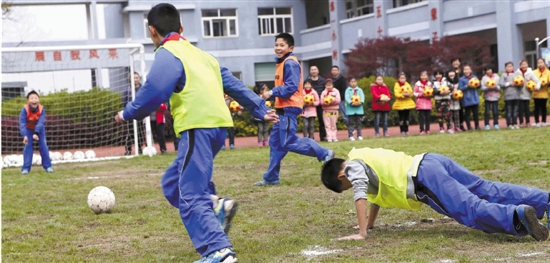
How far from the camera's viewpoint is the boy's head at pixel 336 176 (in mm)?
6020

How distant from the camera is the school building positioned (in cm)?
3297

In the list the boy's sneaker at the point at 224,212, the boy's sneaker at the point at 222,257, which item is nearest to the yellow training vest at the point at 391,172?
the boy's sneaker at the point at 224,212

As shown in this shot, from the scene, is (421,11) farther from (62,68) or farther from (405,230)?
(405,230)

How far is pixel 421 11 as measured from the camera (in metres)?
35.4

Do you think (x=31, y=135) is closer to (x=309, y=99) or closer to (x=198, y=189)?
(x=309, y=99)

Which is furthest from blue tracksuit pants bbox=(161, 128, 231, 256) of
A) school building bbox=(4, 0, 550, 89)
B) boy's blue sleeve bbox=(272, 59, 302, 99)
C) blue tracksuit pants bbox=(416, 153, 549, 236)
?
school building bbox=(4, 0, 550, 89)

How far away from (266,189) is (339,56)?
3191 centimetres

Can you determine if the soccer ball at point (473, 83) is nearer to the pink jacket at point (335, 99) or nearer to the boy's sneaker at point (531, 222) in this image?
the pink jacket at point (335, 99)

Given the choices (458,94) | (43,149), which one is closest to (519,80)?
(458,94)

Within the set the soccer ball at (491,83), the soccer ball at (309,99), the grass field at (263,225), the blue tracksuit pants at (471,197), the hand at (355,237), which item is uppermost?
the soccer ball at (491,83)

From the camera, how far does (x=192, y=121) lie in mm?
5152

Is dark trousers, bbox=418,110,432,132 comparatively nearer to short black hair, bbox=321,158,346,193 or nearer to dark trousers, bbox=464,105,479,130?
dark trousers, bbox=464,105,479,130

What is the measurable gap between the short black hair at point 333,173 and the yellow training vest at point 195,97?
111 centimetres

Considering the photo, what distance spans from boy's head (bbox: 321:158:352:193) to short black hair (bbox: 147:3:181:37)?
1.64m
